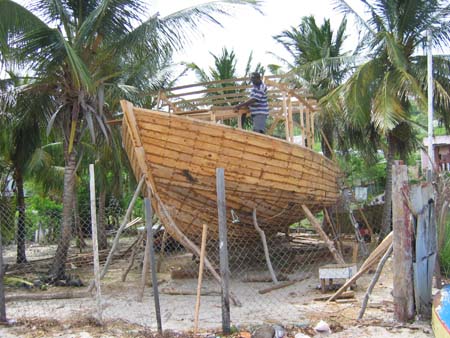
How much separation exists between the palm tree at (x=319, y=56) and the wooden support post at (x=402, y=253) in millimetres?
10180

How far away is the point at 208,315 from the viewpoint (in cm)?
629

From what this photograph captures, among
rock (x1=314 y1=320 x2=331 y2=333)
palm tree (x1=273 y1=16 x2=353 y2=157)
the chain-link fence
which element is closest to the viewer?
Result: rock (x1=314 y1=320 x2=331 y2=333)

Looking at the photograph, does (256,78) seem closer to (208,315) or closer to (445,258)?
(208,315)

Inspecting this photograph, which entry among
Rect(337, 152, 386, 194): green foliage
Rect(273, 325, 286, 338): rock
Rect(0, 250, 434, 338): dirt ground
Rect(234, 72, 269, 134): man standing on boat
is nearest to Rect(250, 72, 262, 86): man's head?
Rect(234, 72, 269, 134): man standing on boat

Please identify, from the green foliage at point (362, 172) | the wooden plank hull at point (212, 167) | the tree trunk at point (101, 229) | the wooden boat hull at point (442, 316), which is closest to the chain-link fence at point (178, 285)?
the wooden plank hull at point (212, 167)

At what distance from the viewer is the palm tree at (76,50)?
8.99 metres

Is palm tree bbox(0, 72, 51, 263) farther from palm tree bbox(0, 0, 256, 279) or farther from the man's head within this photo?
the man's head

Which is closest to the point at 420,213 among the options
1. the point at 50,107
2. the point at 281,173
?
the point at 281,173

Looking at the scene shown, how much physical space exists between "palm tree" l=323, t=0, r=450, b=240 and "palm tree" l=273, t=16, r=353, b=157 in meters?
2.35

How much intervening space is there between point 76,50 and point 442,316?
26.9 ft

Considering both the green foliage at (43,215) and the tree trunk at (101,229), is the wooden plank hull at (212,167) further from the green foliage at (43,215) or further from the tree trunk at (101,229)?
the green foliage at (43,215)

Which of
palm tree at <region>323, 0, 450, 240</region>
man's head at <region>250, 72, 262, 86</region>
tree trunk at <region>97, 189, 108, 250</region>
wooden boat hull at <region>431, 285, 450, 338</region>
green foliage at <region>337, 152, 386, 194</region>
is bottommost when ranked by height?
wooden boat hull at <region>431, 285, 450, 338</region>

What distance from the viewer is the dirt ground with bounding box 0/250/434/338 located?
523 centimetres

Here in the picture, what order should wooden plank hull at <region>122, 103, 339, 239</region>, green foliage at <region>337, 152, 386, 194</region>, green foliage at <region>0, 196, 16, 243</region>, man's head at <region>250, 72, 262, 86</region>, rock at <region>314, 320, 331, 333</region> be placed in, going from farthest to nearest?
green foliage at <region>337, 152, 386, 194</region>, green foliage at <region>0, 196, 16, 243</region>, man's head at <region>250, 72, 262, 86</region>, wooden plank hull at <region>122, 103, 339, 239</region>, rock at <region>314, 320, 331, 333</region>
